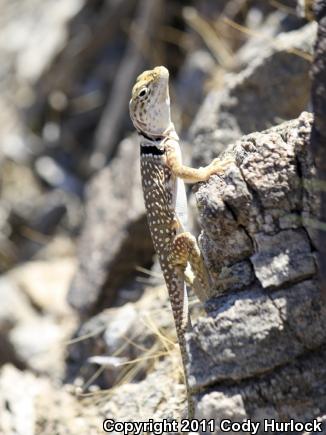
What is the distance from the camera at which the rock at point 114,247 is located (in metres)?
7.58

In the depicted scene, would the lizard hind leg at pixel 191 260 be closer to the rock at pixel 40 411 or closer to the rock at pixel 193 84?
the rock at pixel 40 411

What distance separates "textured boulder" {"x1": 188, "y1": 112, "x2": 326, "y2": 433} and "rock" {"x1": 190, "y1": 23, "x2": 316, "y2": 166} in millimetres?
2249

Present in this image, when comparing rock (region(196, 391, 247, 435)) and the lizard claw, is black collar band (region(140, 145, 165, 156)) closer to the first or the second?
the lizard claw

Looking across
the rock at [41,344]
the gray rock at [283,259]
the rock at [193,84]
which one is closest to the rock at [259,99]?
the rock at [41,344]

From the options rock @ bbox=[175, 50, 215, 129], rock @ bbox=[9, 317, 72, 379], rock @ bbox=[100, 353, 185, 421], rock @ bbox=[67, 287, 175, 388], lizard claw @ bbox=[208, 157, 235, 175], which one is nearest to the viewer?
lizard claw @ bbox=[208, 157, 235, 175]

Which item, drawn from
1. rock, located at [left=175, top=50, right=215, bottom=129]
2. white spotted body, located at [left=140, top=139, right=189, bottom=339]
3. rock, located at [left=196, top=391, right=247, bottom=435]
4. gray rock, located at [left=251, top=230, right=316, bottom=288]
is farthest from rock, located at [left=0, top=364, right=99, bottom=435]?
rock, located at [left=175, top=50, right=215, bottom=129]

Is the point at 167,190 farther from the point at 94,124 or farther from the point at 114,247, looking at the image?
the point at 94,124

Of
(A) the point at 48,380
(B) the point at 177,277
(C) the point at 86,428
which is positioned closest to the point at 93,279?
(A) the point at 48,380

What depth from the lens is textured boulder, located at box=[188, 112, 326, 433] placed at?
3898 mm

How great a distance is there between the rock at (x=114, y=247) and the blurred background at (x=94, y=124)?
0.01 m

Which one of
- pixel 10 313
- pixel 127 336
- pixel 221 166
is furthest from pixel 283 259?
pixel 10 313

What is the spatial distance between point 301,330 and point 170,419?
1.13m

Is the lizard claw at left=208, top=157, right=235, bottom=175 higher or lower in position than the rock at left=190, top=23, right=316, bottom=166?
lower

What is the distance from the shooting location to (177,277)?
4.85 meters
